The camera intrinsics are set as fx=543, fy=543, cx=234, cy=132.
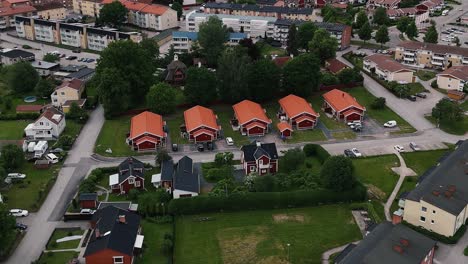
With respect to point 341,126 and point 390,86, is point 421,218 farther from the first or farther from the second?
point 390,86

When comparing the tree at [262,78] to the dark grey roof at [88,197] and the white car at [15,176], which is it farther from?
the white car at [15,176]

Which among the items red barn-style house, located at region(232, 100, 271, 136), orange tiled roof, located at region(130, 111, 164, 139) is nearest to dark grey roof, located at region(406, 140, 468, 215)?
red barn-style house, located at region(232, 100, 271, 136)

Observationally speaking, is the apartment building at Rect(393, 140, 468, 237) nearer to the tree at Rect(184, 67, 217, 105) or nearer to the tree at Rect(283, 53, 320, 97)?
the tree at Rect(283, 53, 320, 97)

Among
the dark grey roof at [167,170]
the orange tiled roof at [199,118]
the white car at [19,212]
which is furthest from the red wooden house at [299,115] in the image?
the white car at [19,212]

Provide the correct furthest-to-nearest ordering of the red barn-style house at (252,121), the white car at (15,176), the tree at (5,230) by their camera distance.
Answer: the red barn-style house at (252,121), the white car at (15,176), the tree at (5,230)

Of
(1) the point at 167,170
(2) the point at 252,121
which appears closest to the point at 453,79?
(2) the point at 252,121
